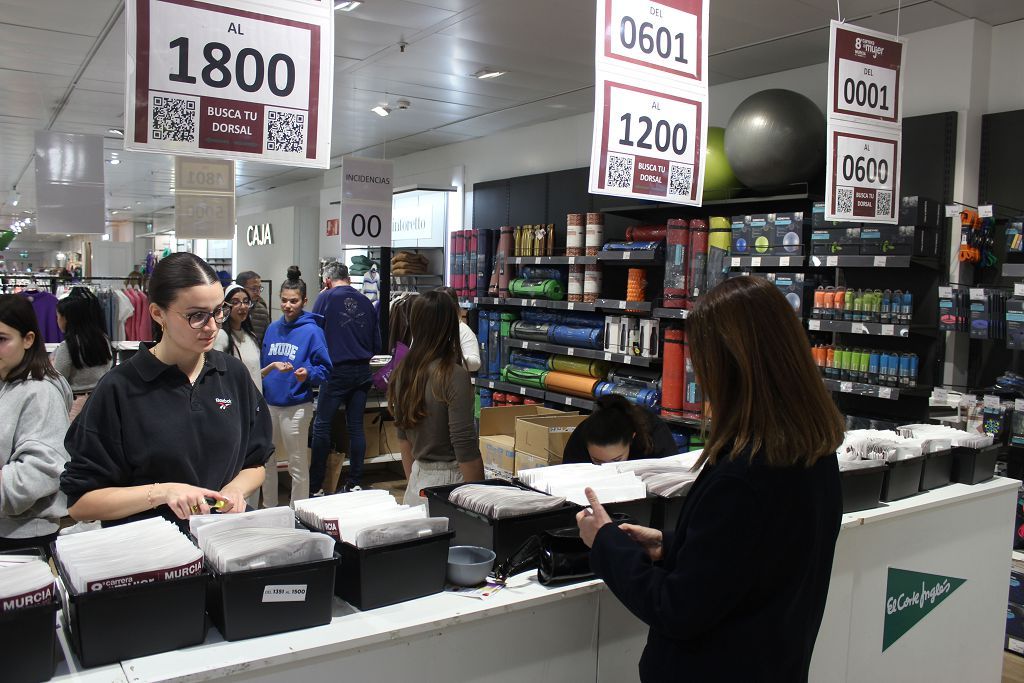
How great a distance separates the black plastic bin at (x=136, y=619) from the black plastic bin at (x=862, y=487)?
6.79ft

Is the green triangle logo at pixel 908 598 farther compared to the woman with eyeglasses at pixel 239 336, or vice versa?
the woman with eyeglasses at pixel 239 336

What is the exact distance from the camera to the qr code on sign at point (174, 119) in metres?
2.36

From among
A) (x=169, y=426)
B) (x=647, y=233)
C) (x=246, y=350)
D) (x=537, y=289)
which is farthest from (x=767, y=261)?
(x=169, y=426)

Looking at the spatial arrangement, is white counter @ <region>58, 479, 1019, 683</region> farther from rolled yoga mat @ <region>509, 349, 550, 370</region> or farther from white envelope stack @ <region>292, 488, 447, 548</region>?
rolled yoga mat @ <region>509, 349, 550, 370</region>

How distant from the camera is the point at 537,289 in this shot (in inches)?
286

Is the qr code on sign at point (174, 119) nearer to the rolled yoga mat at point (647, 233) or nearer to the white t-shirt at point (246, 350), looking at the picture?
the white t-shirt at point (246, 350)

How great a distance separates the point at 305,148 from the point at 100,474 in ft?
4.02

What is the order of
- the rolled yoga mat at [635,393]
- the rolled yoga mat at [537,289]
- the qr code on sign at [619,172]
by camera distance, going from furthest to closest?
the rolled yoga mat at [537,289] → the rolled yoga mat at [635,393] → the qr code on sign at [619,172]

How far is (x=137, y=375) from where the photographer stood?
200 cm

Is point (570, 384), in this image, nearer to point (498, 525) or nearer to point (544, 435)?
point (544, 435)

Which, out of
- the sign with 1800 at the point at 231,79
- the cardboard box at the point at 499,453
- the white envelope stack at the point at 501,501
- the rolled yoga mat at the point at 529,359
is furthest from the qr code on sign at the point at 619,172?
the rolled yoga mat at the point at 529,359

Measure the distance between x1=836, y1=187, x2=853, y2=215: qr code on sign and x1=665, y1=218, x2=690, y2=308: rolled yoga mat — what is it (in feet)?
6.12

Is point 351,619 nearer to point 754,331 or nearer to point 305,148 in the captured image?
point 754,331

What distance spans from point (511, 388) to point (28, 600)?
621 centimetres
